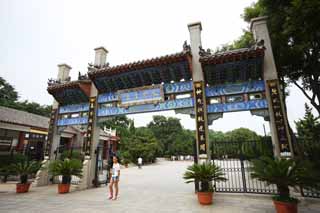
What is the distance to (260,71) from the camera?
242 inches

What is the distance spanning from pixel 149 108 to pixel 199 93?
7.03 ft

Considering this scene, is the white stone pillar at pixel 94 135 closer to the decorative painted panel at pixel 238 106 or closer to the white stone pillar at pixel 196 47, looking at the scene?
the white stone pillar at pixel 196 47

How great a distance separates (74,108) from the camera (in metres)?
9.06

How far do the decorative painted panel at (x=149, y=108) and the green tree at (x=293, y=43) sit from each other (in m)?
4.06

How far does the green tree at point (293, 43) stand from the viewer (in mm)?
5520

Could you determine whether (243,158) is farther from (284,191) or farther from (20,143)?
(20,143)

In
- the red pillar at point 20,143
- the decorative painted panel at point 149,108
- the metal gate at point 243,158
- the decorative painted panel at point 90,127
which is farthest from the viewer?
the red pillar at point 20,143

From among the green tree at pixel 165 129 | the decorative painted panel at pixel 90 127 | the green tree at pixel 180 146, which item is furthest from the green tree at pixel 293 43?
the green tree at pixel 165 129

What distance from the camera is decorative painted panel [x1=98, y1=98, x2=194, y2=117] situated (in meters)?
6.72

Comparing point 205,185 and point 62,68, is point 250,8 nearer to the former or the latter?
point 205,185

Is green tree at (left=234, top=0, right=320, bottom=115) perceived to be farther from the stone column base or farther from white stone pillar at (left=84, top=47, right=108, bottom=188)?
the stone column base

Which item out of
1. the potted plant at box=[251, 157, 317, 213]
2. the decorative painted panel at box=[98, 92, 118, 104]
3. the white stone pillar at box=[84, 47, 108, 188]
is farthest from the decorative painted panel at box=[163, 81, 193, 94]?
the potted plant at box=[251, 157, 317, 213]

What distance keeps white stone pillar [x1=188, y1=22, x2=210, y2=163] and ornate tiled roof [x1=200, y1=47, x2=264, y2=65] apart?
484 millimetres

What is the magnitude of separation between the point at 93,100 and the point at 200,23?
5795 millimetres
